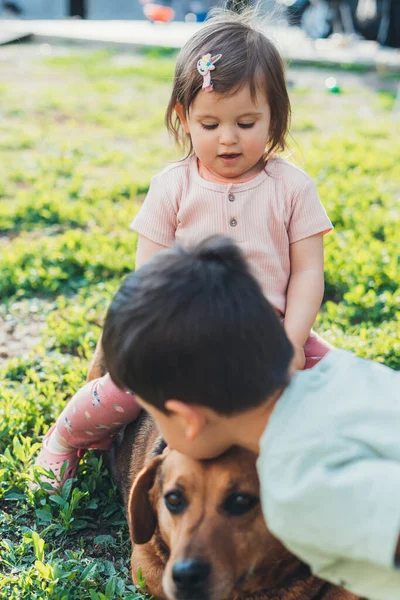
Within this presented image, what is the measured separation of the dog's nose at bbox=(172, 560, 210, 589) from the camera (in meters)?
2.10

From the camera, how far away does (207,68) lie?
2.96 meters

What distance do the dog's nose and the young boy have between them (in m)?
0.26

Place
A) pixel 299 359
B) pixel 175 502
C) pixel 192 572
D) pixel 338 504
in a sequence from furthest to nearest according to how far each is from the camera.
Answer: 1. pixel 299 359
2. pixel 175 502
3. pixel 192 572
4. pixel 338 504

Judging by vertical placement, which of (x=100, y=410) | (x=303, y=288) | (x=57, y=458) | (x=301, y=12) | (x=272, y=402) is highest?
(x=272, y=402)

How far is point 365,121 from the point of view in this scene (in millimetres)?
9227

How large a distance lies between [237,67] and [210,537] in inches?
67.9

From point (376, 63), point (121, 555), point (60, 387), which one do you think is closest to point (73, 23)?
point (376, 63)

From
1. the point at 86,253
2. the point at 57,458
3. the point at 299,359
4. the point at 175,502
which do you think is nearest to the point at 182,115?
the point at 299,359

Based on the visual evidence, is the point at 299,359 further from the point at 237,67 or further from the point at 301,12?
the point at 301,12

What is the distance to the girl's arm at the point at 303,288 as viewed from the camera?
2988mm

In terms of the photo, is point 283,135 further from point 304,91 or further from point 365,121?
point 304,91

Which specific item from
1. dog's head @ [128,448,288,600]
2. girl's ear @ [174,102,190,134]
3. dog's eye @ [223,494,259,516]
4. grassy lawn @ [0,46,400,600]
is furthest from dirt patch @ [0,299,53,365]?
dog's eye @ [223,494,259,516]

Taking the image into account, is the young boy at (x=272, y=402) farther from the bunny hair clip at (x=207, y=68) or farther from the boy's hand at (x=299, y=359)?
the bunny hair clip at (x=207, y=68)

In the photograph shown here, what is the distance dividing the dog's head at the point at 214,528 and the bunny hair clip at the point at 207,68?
1.39m
